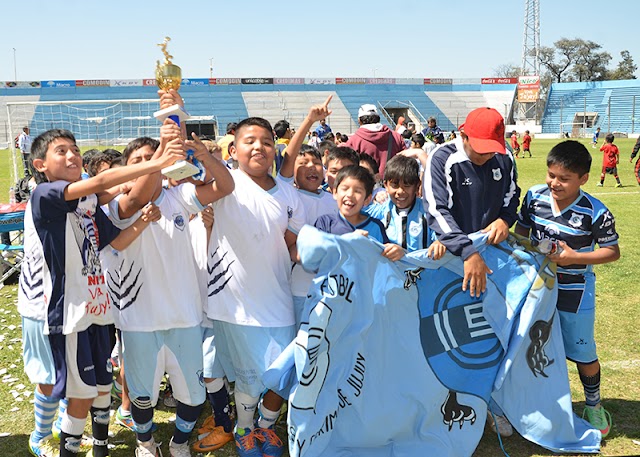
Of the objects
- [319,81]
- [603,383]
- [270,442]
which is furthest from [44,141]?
[319,81]

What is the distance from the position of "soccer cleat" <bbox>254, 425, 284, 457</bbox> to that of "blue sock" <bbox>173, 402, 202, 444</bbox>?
420 mm

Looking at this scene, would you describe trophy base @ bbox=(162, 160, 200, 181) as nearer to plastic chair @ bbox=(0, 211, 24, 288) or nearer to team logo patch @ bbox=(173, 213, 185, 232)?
team logo patch @ bbox=(173, 213, 185, 232)

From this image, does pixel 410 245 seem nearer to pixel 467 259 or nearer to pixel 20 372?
pixel 467 259

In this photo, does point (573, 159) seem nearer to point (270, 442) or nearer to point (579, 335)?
point (579, 335)

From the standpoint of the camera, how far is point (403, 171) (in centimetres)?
365

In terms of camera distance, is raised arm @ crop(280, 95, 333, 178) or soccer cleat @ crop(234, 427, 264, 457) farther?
raised arm @ crop(280, 95, 333, 178)

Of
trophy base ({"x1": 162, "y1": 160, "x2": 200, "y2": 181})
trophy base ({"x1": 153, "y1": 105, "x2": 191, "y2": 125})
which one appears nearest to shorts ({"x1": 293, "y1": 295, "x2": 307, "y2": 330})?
trophy base ({"x1": 162, "y1": 160, "x2": 200, "y2": 181})

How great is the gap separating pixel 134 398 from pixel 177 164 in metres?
1.48

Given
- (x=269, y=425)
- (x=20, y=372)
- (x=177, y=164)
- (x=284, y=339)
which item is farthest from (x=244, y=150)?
(x=20, y=372)

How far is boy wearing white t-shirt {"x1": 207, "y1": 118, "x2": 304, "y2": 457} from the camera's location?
344cm

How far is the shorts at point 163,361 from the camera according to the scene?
3.35m

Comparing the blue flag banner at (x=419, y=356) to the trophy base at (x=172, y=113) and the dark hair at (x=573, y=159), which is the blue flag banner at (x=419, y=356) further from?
the trophy base at (x=172, y=113)

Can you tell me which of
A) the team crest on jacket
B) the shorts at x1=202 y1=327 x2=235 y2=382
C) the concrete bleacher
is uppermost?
the concrete bleacher

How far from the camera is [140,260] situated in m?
3.36
